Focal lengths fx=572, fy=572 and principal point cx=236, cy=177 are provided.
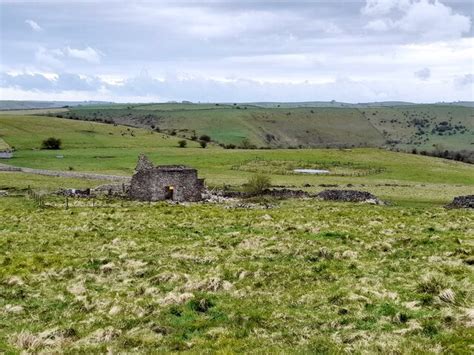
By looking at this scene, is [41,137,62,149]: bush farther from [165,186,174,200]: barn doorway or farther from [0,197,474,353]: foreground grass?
[0,197,474,353]: foreground grass

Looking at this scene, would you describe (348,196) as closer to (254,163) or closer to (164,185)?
(164,185)

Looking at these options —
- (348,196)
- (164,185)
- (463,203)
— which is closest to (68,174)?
(164,185)

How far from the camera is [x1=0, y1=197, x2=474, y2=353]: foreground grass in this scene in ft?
45.9

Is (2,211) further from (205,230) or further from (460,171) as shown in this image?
(460,171)

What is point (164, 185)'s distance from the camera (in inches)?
2329

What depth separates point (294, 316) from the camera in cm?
1582

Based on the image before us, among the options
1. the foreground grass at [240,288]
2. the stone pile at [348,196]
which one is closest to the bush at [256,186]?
the stone pile at [348,196]

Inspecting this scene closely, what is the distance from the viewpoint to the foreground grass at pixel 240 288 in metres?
14.0

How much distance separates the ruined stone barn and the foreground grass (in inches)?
945

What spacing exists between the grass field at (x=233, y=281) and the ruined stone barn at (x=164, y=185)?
12.1 meters

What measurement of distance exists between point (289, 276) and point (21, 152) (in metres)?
124

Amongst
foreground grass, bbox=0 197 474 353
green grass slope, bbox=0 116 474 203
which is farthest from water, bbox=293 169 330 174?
foreground grass, bbox=0 197 474 353

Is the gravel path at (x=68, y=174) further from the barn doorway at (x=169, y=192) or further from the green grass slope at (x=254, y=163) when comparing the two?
the barn doorway at (x=169, y=192)

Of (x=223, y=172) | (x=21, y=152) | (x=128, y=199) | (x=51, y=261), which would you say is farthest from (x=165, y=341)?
(x=21, y=152)
